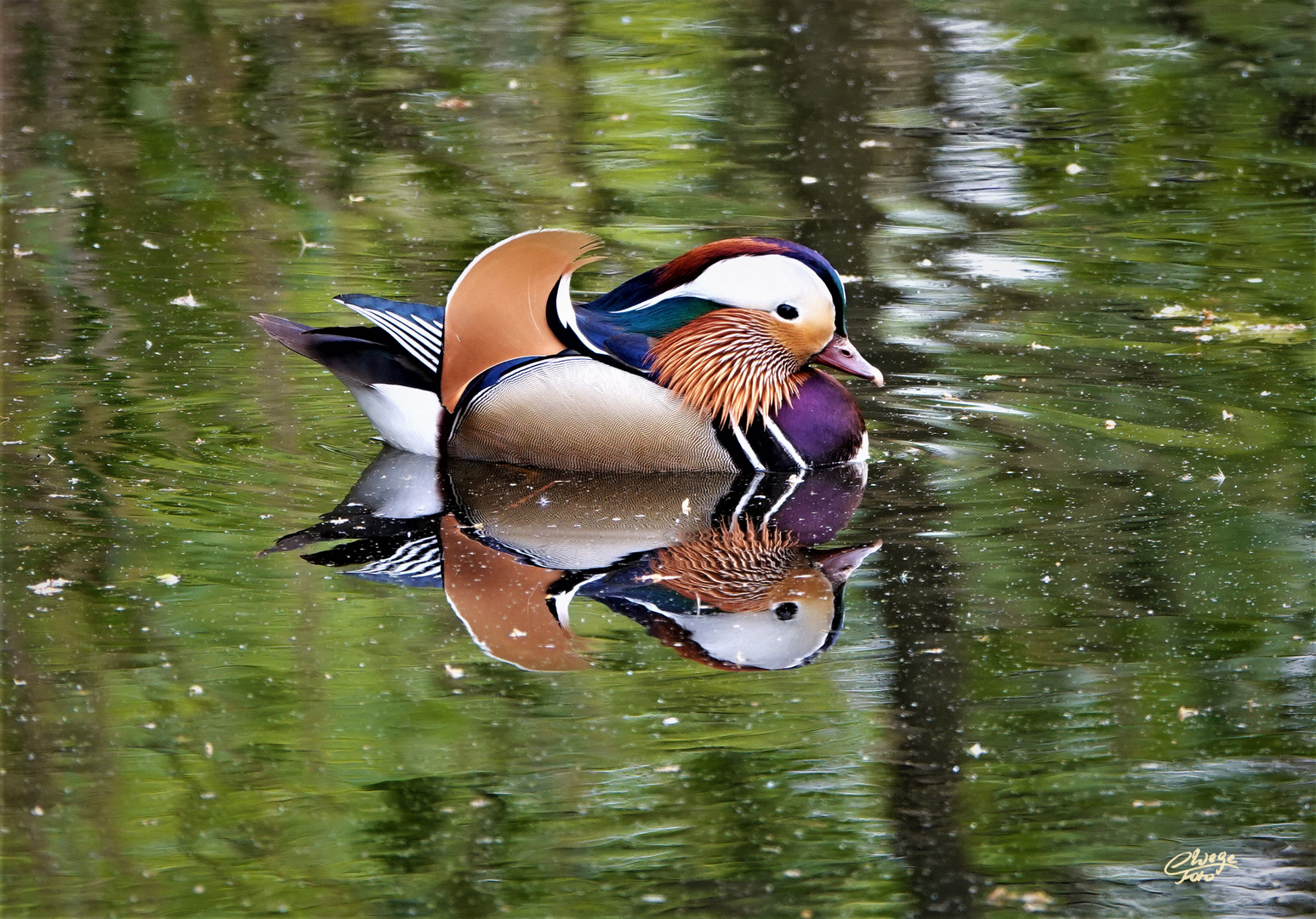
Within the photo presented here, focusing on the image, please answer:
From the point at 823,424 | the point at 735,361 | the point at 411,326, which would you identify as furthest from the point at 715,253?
the point at 411,326

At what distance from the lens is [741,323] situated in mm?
6691

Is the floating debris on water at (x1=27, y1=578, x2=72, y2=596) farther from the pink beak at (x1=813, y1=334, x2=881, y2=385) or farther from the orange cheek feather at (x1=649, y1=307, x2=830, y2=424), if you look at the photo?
the pink beak at (x1=813, y1=334, x2=881, y2=385)

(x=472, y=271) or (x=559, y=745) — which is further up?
(x=472, y=271)

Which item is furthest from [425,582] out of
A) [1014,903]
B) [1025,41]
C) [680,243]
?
[1025,41]

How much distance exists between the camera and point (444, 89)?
1180cm

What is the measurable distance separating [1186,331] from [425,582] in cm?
372

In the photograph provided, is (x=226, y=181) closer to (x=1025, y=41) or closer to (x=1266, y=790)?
(x=1025, y=41)

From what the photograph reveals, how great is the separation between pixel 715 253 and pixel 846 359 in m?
0.63

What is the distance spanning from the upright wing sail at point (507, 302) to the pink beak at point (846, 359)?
96 cm

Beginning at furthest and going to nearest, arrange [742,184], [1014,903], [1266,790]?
[742,184] < [1266,790] < [1014,903]

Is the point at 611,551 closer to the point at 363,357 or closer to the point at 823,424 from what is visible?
the point at 823,424

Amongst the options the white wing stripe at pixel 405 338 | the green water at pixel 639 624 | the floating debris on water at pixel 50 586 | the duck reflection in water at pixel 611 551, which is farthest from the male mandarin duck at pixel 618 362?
the floating debris on water at pixel 50 586

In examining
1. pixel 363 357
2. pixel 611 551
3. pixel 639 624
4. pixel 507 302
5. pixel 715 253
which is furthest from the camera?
pixel 363 357

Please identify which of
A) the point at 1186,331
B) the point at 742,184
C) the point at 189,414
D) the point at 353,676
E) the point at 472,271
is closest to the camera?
the point at 353,676
